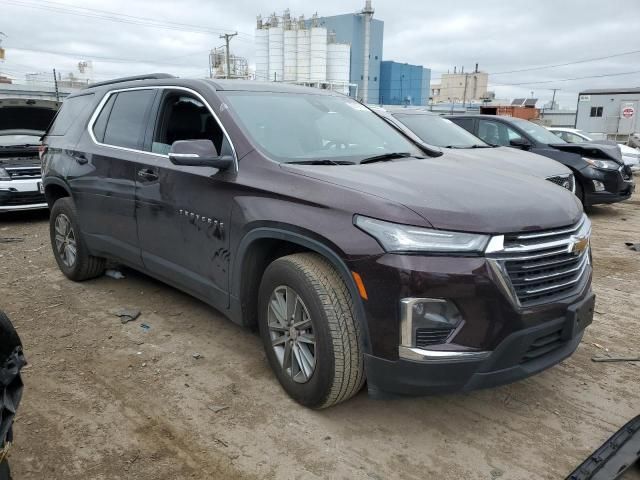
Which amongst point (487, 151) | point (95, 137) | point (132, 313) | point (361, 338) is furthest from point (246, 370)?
point (487, 151)

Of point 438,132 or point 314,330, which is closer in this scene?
point 314,330

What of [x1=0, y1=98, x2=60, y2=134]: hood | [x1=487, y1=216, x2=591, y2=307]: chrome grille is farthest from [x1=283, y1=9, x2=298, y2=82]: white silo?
[x1=487, y1=216, x2=591, y2=307]: chrome grille

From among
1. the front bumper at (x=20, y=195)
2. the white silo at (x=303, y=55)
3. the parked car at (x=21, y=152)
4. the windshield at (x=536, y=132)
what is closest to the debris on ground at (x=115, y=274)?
the parked car at (x=21, y=152)

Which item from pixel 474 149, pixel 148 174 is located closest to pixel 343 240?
pixel 148 174

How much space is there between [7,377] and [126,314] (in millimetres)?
2584

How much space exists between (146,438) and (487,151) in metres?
5.74

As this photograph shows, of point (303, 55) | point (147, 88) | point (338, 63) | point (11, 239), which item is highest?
point (303, 55)

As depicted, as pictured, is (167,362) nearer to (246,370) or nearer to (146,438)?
(246,370)

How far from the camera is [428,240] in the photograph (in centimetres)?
232

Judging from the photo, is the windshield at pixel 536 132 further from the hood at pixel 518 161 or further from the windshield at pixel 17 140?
the windshield at pixel 17 140

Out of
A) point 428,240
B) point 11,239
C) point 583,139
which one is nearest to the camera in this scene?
point 428,240

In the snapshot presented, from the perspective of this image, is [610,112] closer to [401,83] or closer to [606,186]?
[606,186]

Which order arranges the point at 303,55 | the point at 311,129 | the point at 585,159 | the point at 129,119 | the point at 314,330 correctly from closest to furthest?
the point at 314,330 < the point at 311,129 < the point at 129,119 < the point at 585,159 < the point at 303,55

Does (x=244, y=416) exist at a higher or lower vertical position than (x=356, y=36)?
lower
